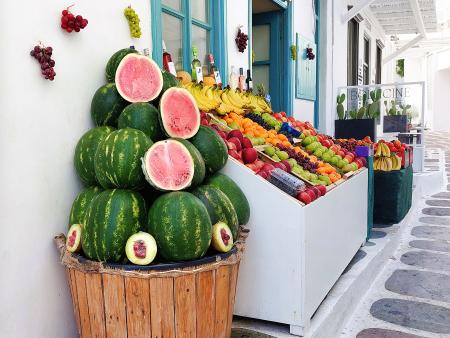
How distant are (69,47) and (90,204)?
2.70 ft

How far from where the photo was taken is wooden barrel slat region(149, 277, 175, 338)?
5.60ft

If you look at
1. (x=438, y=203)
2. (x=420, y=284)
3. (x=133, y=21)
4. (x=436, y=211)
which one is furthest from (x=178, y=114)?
(x=438, y=203)

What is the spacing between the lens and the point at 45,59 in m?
2.01

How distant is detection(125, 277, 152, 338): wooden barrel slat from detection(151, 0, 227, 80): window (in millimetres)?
1744

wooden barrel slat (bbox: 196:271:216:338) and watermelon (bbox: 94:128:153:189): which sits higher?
watermelon (bbox: 94:128:153:189)

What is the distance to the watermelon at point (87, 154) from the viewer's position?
217 cm

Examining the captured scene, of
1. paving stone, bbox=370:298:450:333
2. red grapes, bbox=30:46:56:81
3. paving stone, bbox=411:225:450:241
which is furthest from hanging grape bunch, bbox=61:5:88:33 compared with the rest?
paving stone, bbox=411:225:450:241


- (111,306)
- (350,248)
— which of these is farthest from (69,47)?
(350,248)

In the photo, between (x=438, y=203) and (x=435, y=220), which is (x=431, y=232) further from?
(x=438, y=203)

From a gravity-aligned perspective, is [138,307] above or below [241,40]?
below

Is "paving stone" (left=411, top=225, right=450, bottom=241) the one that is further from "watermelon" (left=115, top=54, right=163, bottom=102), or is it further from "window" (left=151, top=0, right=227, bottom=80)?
"watermelon" (left=115, top=54, right=163, bottom=102)

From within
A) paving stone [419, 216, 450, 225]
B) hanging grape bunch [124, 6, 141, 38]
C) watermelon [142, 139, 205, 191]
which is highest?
hanging grape bunch [124, 6, 141, 38]

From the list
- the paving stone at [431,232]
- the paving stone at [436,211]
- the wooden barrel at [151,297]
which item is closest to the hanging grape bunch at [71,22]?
the wooden barrel at [151,297]

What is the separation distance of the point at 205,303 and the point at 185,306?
0.10m
